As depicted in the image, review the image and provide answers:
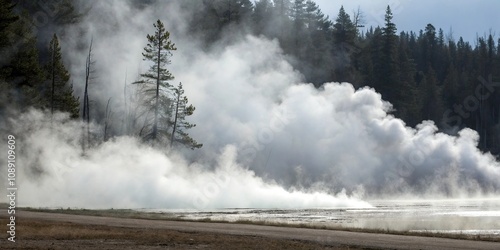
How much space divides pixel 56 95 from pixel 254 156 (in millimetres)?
23012

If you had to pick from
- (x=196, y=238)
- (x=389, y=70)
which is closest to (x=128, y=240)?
(x=196, y=238)

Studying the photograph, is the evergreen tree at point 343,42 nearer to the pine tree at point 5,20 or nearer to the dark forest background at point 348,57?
the dark forest background at point 348,57

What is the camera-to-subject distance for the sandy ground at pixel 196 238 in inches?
812

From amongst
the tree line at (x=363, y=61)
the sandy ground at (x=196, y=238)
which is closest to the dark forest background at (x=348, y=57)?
the tree line at (x=363, y=61)

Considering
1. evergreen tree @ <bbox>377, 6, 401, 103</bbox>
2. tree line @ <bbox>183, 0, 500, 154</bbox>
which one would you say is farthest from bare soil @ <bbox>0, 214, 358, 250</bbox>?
evergreen tree @ <bbox>377, 6, 401, 103</bbox>

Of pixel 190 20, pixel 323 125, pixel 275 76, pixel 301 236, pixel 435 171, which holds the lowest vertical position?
pixel 301 236

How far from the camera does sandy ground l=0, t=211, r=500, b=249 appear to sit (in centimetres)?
2062

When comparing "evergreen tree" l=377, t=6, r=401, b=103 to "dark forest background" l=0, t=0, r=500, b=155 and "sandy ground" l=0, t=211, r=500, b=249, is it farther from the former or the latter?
"sandy ground" l=0, t=211, r=500, b=249

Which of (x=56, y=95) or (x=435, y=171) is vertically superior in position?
(x=56, y=95)

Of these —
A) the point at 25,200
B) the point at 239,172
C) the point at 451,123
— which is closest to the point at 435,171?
the point at 239,172

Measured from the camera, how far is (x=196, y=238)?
22781mm

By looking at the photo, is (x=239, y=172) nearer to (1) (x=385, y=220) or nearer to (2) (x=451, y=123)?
(1) (x=385, y=220)

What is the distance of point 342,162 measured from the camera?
69375 mm

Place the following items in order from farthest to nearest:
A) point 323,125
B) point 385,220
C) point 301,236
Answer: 1. point 323,125
2. point 385,220
3. point 301,236
